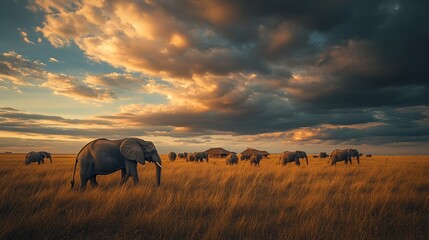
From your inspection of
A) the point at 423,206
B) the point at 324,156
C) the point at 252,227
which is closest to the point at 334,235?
the point at 252,227

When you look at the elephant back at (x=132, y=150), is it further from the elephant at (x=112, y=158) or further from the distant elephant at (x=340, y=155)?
the distant elephant at (x=340, y=155)

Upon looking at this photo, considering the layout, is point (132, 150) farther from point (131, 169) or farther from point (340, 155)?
point (340, 155)

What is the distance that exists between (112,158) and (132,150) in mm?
867

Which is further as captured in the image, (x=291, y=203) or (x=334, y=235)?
(x=291, y=203)

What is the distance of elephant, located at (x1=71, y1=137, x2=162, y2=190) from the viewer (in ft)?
32.0

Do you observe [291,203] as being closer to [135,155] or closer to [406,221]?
[406,221]

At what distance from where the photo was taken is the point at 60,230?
14.8 feet

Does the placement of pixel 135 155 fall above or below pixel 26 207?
above

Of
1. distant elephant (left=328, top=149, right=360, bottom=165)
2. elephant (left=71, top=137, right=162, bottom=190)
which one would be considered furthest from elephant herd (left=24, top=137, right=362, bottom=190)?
distant elephant (left=328, top=149, right=360, bottom=165)

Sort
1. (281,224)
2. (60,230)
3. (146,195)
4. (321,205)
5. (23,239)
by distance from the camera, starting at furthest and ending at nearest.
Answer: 1. (146,195)
2. (321,205)
3. (281,224)
4. (60,230)
5. (23,239)

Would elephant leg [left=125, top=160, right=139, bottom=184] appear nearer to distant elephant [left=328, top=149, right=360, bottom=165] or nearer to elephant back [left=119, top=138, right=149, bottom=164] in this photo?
elephant back [left=119, top=138, right=149, bottom=164]

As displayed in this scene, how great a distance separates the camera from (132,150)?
9930 millimetres

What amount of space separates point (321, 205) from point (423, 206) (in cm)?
269

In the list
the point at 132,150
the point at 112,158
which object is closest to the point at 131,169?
the point at 132,150
